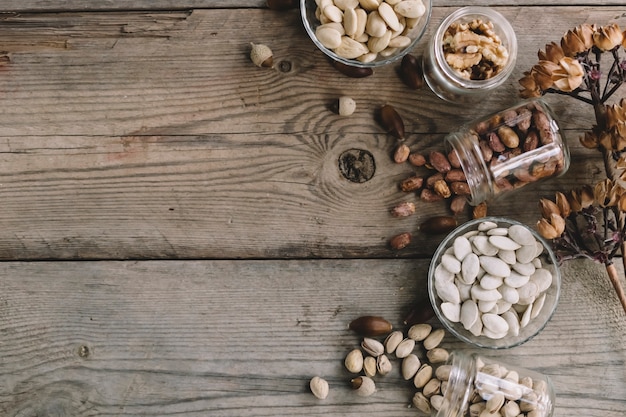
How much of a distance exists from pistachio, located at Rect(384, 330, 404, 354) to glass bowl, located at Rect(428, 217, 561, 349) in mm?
76

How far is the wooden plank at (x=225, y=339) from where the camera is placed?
105 cm

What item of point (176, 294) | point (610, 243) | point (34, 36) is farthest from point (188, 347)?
point (610, 243)

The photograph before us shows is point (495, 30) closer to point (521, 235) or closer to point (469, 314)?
point (521, 235)

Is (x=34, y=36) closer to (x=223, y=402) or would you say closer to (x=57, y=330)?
(x=57, y=330)

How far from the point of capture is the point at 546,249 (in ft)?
3.30

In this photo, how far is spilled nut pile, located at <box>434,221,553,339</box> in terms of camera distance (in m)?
1.00

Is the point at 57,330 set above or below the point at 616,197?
below

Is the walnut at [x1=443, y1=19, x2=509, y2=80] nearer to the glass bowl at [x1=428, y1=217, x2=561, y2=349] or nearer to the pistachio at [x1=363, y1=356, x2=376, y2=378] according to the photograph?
the glass bowl at [x1=428, y1=217, x2=561, y2=349]

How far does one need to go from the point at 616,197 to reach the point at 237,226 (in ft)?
1.89

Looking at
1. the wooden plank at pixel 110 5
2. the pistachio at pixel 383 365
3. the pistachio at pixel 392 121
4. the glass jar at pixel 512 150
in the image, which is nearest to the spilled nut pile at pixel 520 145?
the glass jar at pixel 512 150

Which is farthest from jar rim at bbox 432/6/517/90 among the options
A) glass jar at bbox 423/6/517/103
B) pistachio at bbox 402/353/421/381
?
pistachio at bbox 402/353/421/381

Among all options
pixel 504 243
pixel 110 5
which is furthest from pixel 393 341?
pixel 110 5

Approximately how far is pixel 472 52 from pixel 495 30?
0.22 ft

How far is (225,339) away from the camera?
107 centimetres
